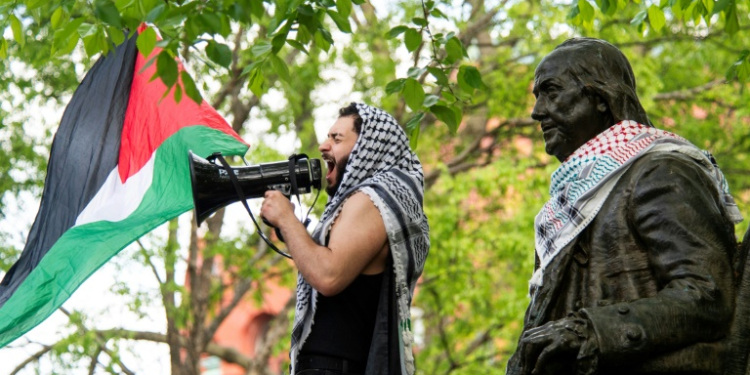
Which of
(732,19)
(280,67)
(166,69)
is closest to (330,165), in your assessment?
(280,67)

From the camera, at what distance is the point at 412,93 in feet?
18.9

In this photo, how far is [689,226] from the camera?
10.2 ft

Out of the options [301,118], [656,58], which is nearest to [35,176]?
Answer: [301,118]

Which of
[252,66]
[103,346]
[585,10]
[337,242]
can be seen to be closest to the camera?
[337,242]

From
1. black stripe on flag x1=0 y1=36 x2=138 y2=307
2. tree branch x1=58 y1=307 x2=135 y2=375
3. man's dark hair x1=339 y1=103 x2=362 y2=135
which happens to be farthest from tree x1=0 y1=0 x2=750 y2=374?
man's dark hair x1=339 y1=103 x2=362 y2=135

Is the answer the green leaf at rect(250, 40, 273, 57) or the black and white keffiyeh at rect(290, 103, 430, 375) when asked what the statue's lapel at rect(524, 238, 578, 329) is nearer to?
the black and white keffiyeh at rect(290, 103, 430, 375)

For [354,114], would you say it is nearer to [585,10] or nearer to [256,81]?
[256,81]

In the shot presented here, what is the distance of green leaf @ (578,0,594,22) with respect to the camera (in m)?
6.03

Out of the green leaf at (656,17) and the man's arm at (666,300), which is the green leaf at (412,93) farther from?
the man's arm at (666,300)

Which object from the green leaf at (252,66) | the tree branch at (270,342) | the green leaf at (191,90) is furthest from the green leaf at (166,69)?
the tree branch at (270,342)

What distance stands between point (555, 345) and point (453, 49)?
3114mm

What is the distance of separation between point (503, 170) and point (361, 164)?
10.4 meters

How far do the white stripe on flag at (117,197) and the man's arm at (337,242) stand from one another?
5.77ft

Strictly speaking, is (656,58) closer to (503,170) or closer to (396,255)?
(503,170)
